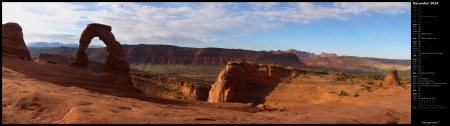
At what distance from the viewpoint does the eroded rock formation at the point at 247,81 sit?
26594 mm

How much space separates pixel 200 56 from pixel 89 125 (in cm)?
10305

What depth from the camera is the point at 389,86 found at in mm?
23859

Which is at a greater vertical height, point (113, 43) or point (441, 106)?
point (113, 43)

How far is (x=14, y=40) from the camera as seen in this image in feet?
61.4

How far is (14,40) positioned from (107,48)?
15.8 ft

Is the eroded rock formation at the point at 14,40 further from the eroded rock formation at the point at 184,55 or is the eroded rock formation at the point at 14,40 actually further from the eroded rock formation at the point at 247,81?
the eroded rock formation at the point at 184,55

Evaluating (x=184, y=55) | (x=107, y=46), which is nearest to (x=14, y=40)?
(x=107, y=46)

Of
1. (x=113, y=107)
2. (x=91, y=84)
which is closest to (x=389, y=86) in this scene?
(x=91, y=84)

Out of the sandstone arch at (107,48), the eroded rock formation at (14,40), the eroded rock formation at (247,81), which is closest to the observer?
the eroded rock formation at (14,40)

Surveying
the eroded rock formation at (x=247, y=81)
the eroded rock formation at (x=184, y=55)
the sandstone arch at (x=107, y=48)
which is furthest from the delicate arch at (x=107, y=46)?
the eroded rock formation at (x=184, y=55)

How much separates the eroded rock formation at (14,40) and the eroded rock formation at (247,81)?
1348 cm

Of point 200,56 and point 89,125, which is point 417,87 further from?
point 200,56

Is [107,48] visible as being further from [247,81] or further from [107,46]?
[247,81]

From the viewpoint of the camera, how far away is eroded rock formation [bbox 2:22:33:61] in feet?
59.4
